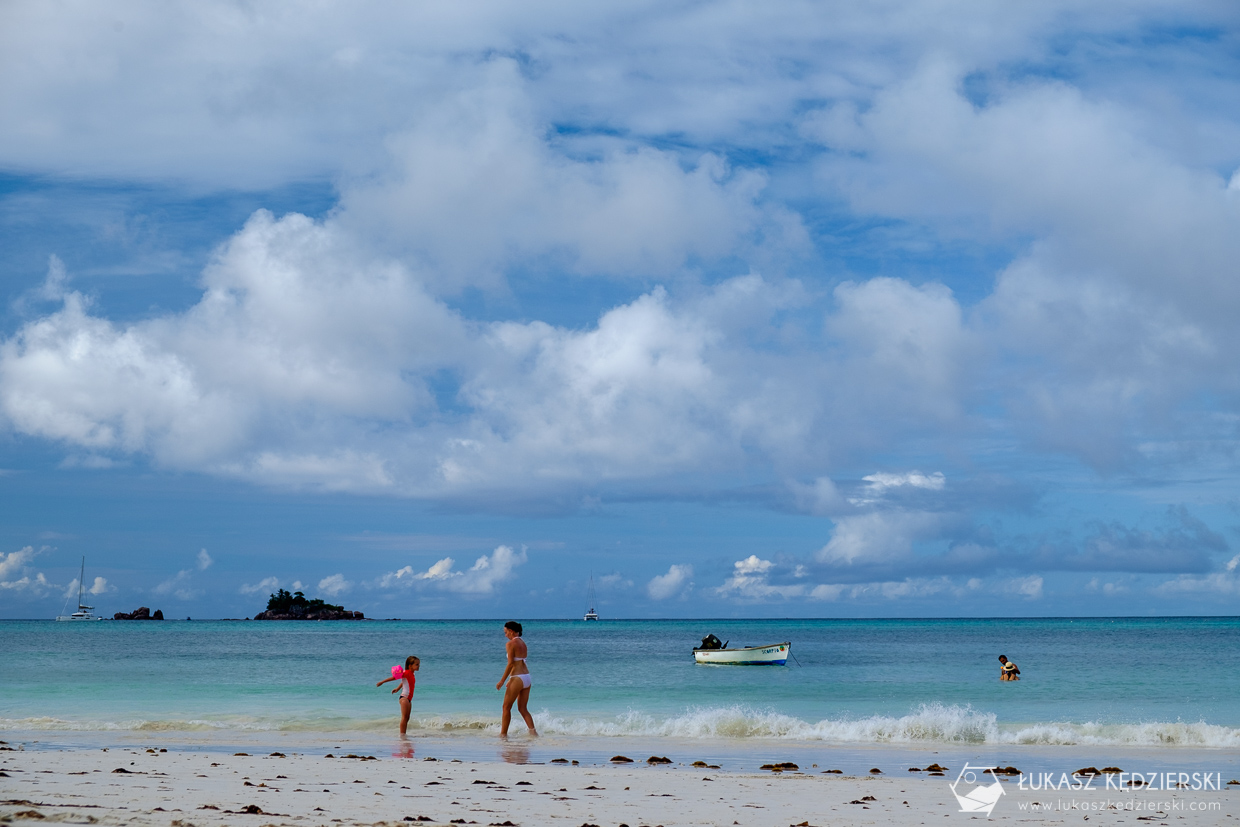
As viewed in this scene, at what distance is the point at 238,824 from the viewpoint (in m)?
8.91

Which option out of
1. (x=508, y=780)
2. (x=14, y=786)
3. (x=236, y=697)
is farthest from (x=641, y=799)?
(x=236, y=697)

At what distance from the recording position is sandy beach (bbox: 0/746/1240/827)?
31.9 ft

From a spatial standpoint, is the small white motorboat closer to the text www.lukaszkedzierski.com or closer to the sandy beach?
the sandy beach

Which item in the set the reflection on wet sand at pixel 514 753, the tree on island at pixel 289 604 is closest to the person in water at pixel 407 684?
the reflection on wet sand at pixel 514 753

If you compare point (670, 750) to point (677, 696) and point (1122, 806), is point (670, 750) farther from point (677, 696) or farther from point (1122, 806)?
point (677, 696)

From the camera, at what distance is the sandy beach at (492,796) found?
9.73 metres

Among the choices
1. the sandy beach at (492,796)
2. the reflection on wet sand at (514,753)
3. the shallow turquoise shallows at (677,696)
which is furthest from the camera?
the shallow turquoise shallows at (677,696)

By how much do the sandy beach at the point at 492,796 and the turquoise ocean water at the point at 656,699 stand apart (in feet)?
15.6

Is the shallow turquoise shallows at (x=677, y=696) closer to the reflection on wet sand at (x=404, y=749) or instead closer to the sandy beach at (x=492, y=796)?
the reflection on wet sand at (x=404, y=749)

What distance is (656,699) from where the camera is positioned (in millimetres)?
32281

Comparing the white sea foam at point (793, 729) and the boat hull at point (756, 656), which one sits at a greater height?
the white sea foam at point (793, 729)

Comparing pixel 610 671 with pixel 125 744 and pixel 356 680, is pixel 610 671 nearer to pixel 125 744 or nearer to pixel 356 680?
pixel 356 680

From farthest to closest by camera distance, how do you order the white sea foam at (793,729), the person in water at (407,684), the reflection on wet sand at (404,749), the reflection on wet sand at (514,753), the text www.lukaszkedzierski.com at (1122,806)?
1. the white sea foam at (793,729)
2. the person in water at (407,684)
3. the reflection on wet sand at (404,749)
4. the reflection on wet sand at (514,753)
5. the text www.lukaszkedzierski.com at (1122,806)

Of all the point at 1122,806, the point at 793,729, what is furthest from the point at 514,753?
the point at 1122,806
